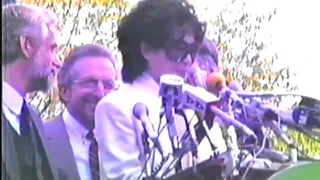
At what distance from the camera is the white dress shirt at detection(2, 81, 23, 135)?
2496 mm

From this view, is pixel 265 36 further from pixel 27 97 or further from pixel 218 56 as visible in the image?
pixel 27 97

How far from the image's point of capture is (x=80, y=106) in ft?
8.21

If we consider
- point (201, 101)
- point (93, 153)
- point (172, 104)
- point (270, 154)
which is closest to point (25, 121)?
point (93, 153)

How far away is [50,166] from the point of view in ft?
8.22

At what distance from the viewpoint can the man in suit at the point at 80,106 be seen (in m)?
2.49

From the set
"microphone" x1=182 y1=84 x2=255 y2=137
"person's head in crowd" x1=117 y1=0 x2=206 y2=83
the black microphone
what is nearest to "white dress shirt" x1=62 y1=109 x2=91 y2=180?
"person's head in crowd" x1=117 y1=0 x2=206 y2=83

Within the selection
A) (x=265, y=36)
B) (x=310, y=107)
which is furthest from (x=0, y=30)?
(x=310, y=107)

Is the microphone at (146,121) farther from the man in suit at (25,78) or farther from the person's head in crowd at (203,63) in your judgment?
the man in suit at (25,78)

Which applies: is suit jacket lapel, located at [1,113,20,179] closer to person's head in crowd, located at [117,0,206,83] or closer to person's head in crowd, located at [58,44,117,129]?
person's head in crowd, located at [58,44,117,129]

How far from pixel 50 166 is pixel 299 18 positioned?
1.09m

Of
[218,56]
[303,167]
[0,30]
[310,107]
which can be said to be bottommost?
[303,167]

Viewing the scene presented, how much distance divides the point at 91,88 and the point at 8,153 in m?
0.40

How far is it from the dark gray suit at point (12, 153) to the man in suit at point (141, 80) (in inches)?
7.6

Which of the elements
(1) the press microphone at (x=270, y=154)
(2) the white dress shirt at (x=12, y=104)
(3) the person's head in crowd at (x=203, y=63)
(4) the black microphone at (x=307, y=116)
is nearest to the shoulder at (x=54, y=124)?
(2) the white dress shirt at (x=12, y=104)
